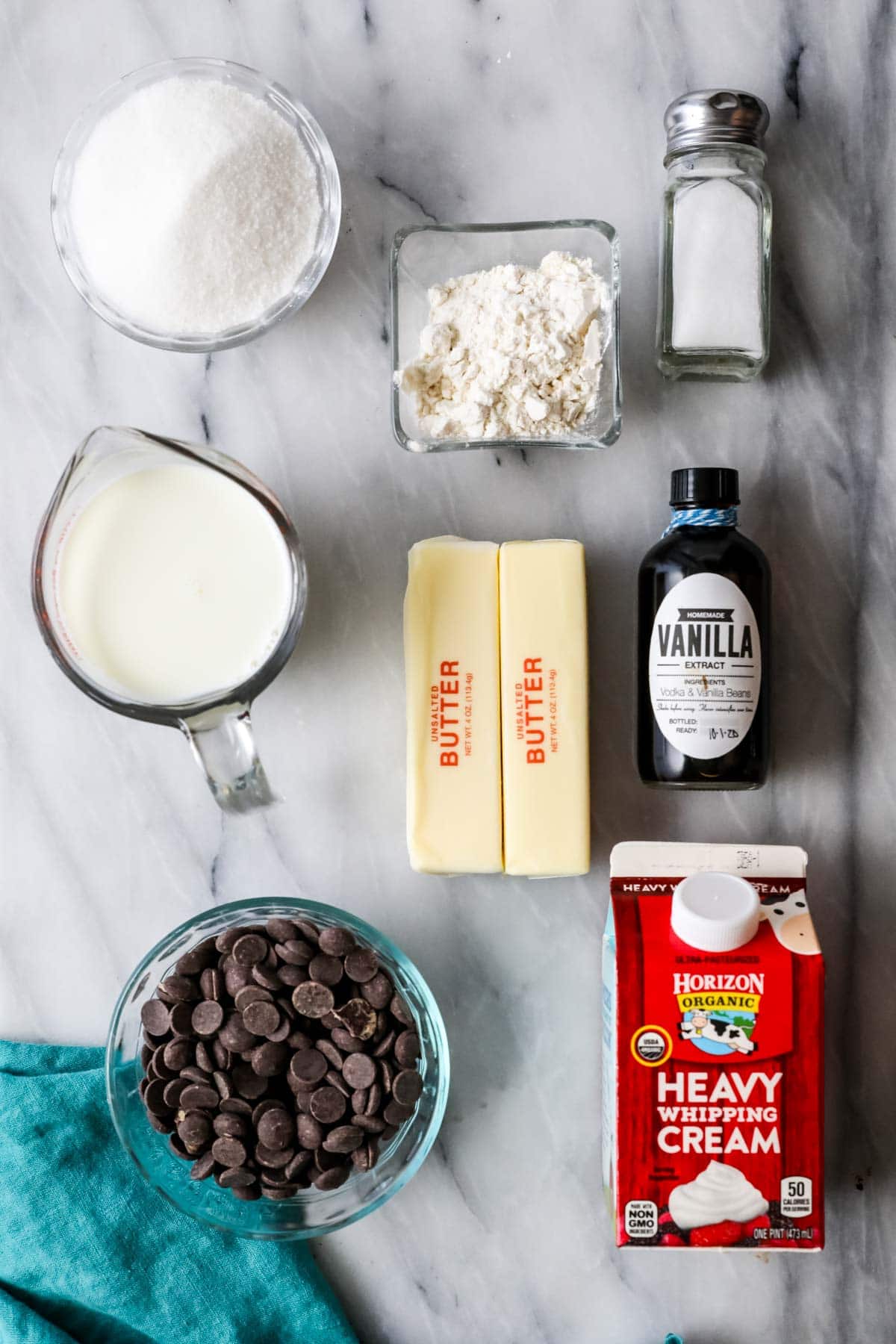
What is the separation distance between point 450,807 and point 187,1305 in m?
0.46

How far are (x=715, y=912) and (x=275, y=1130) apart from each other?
355 mm

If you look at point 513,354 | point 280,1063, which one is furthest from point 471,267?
point 280,1063

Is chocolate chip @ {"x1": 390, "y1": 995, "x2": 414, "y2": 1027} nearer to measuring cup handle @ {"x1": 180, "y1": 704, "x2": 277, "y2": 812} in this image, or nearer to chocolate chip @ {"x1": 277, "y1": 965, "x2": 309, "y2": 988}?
chocolate chip @ {"x1": 277, "y1": 965, "x2": 309, "y2": 988}

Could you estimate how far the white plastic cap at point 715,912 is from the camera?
0.75 metres

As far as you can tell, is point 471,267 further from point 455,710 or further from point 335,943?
point 335,943

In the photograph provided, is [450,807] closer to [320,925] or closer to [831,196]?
[320,925]

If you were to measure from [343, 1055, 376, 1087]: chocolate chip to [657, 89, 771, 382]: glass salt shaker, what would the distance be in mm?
585

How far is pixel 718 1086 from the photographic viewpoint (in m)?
0.76

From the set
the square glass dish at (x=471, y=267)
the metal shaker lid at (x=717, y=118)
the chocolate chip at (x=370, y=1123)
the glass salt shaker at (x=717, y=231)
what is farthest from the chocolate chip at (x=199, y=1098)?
the metal shaker lid at (x=717, y=118)

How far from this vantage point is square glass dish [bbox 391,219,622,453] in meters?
0.84

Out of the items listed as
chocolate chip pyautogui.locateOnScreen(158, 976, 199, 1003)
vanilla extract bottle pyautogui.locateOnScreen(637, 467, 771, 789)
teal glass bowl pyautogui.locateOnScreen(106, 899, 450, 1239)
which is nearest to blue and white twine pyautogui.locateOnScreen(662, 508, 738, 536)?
vanilla extract bottle pyautogui.locateOnScreen(637, 467, 771, 789)

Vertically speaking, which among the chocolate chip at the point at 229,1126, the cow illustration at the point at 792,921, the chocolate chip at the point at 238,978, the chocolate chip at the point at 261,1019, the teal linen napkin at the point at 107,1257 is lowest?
the teal linen napkin at the point at 107,1257

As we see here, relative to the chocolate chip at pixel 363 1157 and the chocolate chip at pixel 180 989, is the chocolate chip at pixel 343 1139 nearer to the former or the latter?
the chocolate chip at pixel 363 1157

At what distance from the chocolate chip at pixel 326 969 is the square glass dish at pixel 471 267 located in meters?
0.39
